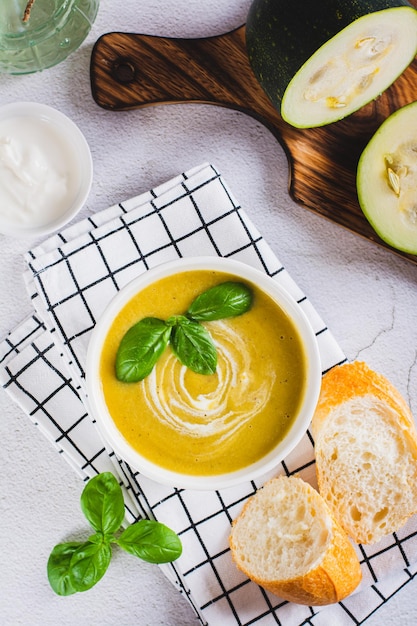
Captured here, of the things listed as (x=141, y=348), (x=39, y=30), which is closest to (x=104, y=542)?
(x=141, y=348)

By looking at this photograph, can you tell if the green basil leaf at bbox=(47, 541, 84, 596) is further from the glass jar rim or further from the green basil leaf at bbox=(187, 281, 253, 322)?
the glass jar rim

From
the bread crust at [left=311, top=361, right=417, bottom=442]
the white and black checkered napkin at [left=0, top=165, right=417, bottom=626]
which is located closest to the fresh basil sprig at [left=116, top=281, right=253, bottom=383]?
the white and black checkered napkin at [left=0, top=165, right=417, bottom=626]

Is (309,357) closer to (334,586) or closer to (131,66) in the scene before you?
(334,586)

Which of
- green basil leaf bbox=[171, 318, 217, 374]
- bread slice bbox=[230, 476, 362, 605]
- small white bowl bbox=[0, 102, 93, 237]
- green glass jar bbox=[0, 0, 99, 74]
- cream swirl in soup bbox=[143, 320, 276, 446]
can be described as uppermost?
green glass jar bbox=[0, 0, 99, 74]

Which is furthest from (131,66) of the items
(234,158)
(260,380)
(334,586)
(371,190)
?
(334,586)

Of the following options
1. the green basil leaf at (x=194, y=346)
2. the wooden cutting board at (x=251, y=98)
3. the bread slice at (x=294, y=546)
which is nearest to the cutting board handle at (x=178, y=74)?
the wooden cutting board at (x=251, y=98)

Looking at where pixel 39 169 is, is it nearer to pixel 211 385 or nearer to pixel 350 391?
pixel 211 385

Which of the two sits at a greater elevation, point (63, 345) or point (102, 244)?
Answer: point (102, 244)
